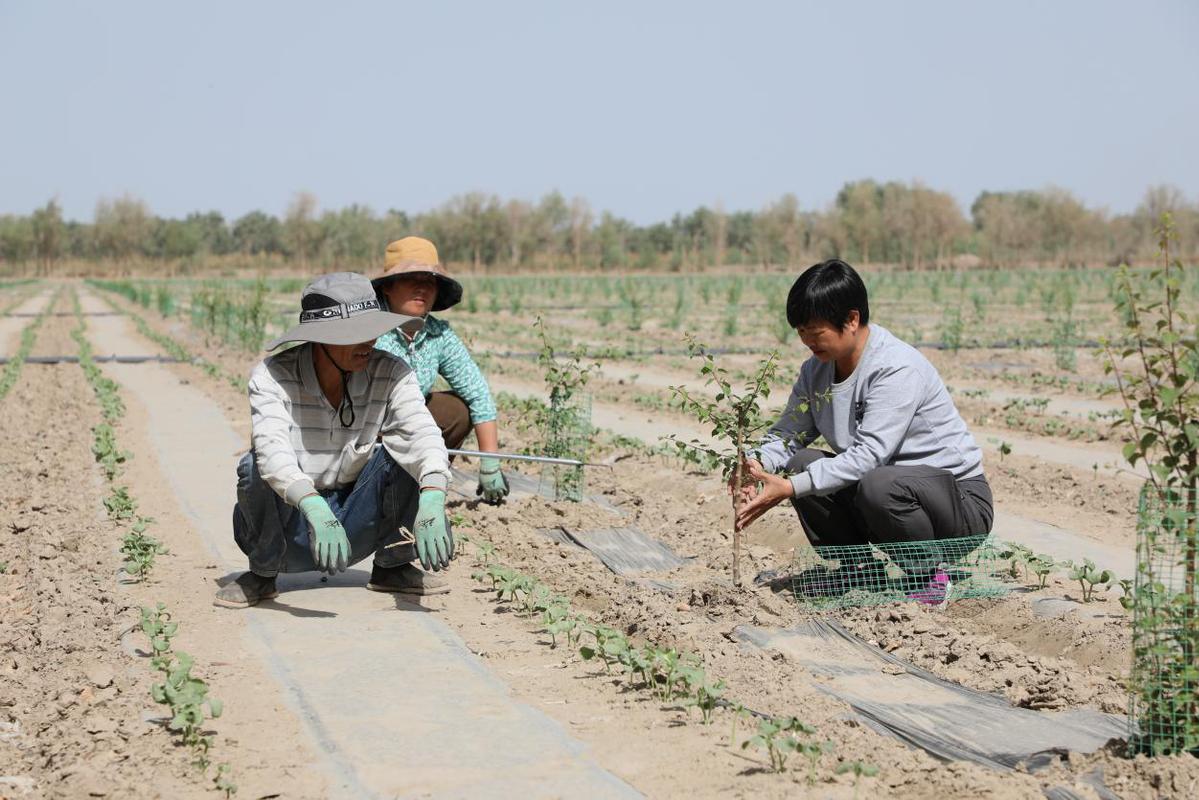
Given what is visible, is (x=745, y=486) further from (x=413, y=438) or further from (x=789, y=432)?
(x=413, y=438)

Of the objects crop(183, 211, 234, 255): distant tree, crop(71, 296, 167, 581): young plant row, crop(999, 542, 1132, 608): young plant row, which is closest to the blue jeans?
crop(71, 296, 167, 581): young plant row

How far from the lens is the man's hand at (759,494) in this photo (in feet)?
13.8

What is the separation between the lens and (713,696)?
3266 millimetres

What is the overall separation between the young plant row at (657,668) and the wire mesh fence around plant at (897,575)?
2.99 ft

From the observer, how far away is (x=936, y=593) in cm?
438

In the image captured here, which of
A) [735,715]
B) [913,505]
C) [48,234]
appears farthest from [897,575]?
[48,234]

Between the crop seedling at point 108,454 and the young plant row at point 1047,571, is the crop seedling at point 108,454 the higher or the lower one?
the lower one

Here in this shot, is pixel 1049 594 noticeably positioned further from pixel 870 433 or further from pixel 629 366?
pixel 629 366

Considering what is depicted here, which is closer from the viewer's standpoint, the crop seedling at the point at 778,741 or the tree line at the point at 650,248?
the crop seedling at the point at 778,741

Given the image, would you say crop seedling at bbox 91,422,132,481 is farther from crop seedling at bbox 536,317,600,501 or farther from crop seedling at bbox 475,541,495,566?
crop seedling at bbox 475,541,495,566

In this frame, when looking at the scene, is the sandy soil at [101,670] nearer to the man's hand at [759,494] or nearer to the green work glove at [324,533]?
the green work glove at [324,533]

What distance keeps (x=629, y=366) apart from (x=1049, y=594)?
10.7 meters

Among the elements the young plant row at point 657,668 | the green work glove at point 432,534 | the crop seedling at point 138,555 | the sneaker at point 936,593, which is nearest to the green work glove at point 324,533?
the green work glove at point 432,534

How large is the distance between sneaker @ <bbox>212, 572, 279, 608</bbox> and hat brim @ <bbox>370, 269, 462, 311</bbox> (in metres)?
1.57
